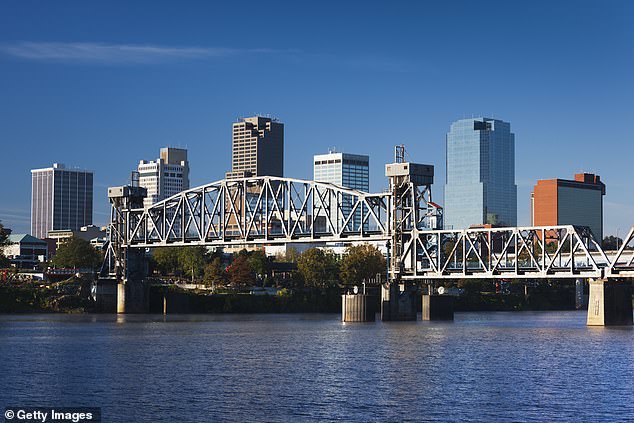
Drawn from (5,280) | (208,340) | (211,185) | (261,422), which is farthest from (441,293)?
(261,422)

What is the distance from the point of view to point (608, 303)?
126m

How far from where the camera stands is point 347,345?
98.8 metres

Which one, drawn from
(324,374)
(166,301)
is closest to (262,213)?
(166,301)

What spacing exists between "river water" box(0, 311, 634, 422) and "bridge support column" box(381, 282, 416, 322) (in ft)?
79.0

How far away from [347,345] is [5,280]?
99.3 metres

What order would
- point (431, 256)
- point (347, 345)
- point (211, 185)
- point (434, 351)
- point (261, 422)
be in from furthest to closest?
point (211, 185) < point (431, 256) < point (347, 345) < point (434, 351) < point (261, 422)

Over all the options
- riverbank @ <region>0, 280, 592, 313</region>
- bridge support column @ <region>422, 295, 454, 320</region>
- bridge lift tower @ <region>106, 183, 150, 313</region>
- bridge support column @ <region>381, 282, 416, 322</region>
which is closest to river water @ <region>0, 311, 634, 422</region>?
bridge support column @ <region>381, 282, 416, 322</region>

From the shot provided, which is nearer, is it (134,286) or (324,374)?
(324,374)

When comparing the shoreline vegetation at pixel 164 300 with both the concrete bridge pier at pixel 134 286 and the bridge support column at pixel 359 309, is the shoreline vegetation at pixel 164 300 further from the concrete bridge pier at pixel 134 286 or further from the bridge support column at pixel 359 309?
the bridge support column at pixel 359 309

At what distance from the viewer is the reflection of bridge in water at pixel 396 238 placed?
416 ft

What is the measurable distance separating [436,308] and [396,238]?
41.1 feet

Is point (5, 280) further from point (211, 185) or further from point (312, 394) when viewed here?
point (312, 394)

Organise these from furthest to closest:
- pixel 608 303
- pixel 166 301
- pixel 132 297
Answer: pixel 166 301, pixel 132 297, pixel 608 303

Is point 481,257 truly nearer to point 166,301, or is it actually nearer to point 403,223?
point 403,223
